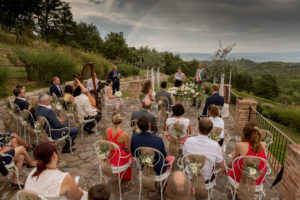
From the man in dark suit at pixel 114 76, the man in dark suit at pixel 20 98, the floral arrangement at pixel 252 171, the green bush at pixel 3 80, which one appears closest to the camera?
the floral arrangement at pixel 252 171

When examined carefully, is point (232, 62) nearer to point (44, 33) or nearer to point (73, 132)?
point (73, 132)

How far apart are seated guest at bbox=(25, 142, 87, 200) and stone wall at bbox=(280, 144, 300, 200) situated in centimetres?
317

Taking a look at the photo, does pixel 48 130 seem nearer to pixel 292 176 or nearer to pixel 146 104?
pixel 146 104

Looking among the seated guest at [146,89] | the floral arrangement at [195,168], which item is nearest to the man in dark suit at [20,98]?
the seated guest at [146,89]

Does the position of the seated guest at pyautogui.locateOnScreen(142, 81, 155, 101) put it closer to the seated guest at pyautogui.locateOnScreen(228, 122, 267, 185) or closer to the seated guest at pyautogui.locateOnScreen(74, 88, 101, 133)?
the seated guest at pyautogui.locateOnScreen(74, 88, 101, 133)

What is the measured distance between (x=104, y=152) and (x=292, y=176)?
301 cm

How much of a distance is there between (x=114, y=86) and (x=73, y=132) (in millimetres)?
6093

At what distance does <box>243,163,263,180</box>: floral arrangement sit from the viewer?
2429 millimetres

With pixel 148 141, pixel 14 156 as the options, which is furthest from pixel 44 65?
pixel 148 141

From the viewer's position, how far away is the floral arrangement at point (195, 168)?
249 centimetres

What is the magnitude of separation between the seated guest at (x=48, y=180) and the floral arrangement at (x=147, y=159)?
982 millimetres

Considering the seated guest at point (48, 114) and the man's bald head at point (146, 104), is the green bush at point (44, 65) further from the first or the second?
the man's bald head at point (146, 104)

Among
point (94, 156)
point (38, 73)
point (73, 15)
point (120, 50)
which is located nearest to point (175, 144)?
point (94, 156)

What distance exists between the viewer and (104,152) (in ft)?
9.50
